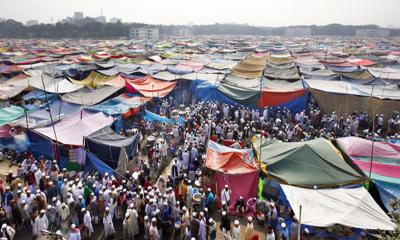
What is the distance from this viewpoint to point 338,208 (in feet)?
24.4

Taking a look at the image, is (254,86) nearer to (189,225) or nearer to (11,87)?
(189,225)

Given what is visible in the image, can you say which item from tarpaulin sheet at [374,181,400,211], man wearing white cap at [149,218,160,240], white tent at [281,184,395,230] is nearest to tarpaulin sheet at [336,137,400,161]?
tarpaulin sheet at [374,181,400,211]

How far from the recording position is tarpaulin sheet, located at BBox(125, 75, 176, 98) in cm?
2005

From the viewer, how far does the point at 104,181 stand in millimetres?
9852

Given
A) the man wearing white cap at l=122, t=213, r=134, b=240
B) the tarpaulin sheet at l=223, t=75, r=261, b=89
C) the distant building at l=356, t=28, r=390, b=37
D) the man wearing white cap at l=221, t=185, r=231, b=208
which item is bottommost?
the man wearing white cap at l=122, t=213, r=134, b=240

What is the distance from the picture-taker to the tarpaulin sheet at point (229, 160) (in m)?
9.76

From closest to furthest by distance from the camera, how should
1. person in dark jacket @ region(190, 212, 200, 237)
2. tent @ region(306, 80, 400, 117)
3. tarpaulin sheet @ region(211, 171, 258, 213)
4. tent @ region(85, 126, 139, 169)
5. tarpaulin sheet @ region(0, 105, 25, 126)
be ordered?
person in dark jacket @ region(190, 212, 200, 237) → tarpaulin sheet @ region(211, 171, 258, 213) → tent @ region(85, 126, 139, 169) → tarpaulin sheet @ region(0, 105, 25, 126) → tent @ region(306, 80, 400, 117)

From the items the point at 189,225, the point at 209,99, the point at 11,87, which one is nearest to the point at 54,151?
the point at 189,225

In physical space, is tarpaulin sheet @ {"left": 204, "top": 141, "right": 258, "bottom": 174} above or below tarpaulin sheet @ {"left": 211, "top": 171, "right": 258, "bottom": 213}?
above

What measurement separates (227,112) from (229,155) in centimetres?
800

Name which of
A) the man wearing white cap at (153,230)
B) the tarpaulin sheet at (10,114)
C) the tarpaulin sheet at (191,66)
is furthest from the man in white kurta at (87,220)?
the tarpaulin sheet at (191,66)

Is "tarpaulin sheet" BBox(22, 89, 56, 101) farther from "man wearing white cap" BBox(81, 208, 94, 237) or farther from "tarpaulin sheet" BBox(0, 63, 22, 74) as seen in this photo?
"man wearing white cap" BBox(81, 208, 94, 237)

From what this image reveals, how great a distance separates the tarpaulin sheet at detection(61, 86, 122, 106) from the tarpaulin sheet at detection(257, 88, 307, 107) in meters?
9.60

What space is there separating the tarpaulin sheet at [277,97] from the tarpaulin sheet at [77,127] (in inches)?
368
